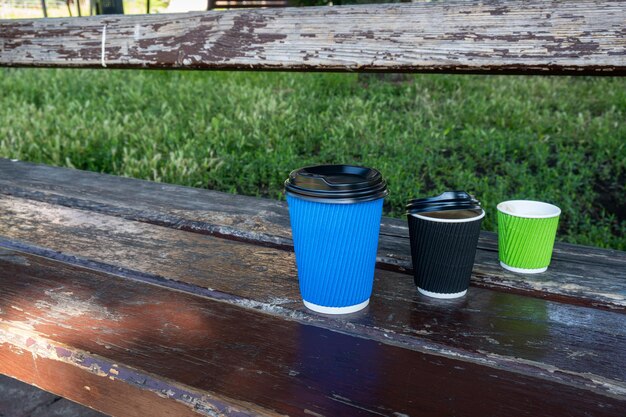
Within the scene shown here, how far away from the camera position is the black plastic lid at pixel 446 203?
93 centimetres

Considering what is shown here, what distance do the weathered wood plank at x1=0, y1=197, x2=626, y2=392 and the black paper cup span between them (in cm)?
3

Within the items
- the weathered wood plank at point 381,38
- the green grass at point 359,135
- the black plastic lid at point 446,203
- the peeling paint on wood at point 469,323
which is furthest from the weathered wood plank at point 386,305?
the green grass at point 359,135

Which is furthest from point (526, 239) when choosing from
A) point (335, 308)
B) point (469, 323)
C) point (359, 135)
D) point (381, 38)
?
point (359, 135)

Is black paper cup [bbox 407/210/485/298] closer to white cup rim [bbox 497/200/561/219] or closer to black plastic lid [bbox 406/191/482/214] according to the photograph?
black plastic lid [bbox 406/191/482/214]

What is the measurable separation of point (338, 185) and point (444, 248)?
0.65 ft

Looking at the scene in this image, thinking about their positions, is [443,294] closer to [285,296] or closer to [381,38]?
[285,296]

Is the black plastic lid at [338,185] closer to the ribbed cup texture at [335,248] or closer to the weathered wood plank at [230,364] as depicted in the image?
the ribbed cup texture at [335,248]

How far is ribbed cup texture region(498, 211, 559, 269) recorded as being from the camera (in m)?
1.04

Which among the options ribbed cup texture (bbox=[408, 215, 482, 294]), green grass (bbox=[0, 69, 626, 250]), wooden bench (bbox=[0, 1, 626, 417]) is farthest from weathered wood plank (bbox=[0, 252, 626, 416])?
green grass (bbox=[0, 69, 626, 250])

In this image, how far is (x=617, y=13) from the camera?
1.05 meters

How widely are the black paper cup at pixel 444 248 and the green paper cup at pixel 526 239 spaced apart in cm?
14

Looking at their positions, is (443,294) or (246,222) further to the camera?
(246,222)

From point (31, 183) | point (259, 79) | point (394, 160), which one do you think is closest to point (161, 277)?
point (31, 183)

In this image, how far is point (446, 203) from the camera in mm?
935
